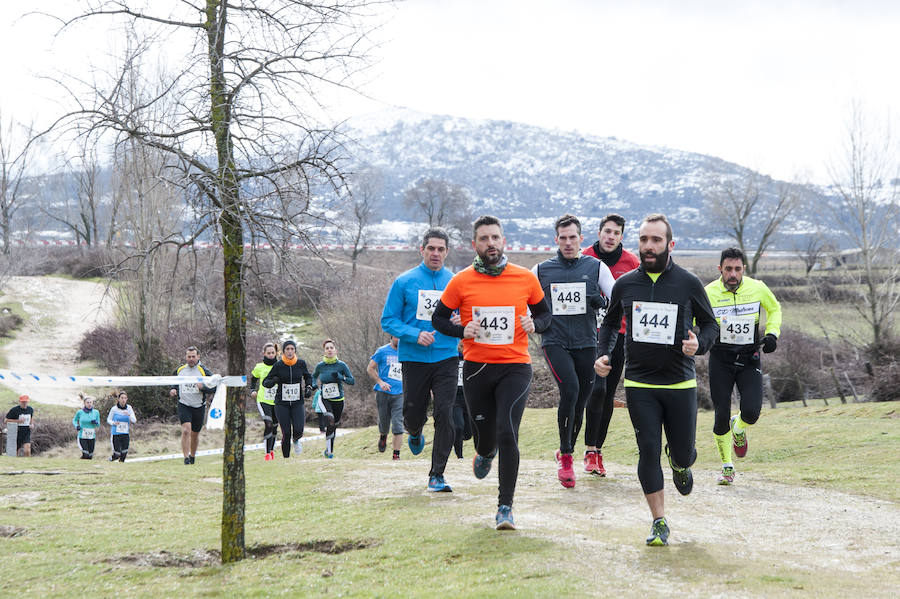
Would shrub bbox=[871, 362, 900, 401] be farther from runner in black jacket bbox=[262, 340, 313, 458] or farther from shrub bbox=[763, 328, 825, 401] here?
runner in black jacket bbox=[262, 340, 313, 458]

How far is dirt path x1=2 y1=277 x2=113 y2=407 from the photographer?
39.0m

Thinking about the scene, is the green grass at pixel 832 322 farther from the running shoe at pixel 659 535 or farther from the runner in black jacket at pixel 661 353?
the running shoe at pixel 659 535

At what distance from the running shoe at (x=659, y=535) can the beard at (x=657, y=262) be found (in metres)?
1.94

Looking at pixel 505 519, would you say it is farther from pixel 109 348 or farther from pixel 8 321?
pixel 8 321

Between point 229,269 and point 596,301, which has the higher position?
point 229,269

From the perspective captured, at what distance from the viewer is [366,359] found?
A: 37.9 metres

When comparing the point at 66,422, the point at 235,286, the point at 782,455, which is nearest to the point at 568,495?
the point at 235,286

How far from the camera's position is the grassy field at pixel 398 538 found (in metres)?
5.55

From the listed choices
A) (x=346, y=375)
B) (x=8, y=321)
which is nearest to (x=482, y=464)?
(x=346, y=375)

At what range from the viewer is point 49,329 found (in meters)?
53.3

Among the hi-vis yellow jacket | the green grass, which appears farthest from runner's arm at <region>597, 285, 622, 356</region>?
the green grass

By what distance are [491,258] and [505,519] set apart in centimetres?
214

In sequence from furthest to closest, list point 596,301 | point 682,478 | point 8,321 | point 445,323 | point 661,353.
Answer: point 8,321
point 596,301
point 445,323
point 682,478
point 661,353

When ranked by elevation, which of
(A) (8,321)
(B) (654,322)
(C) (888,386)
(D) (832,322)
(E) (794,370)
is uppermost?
(B) (654,322)
